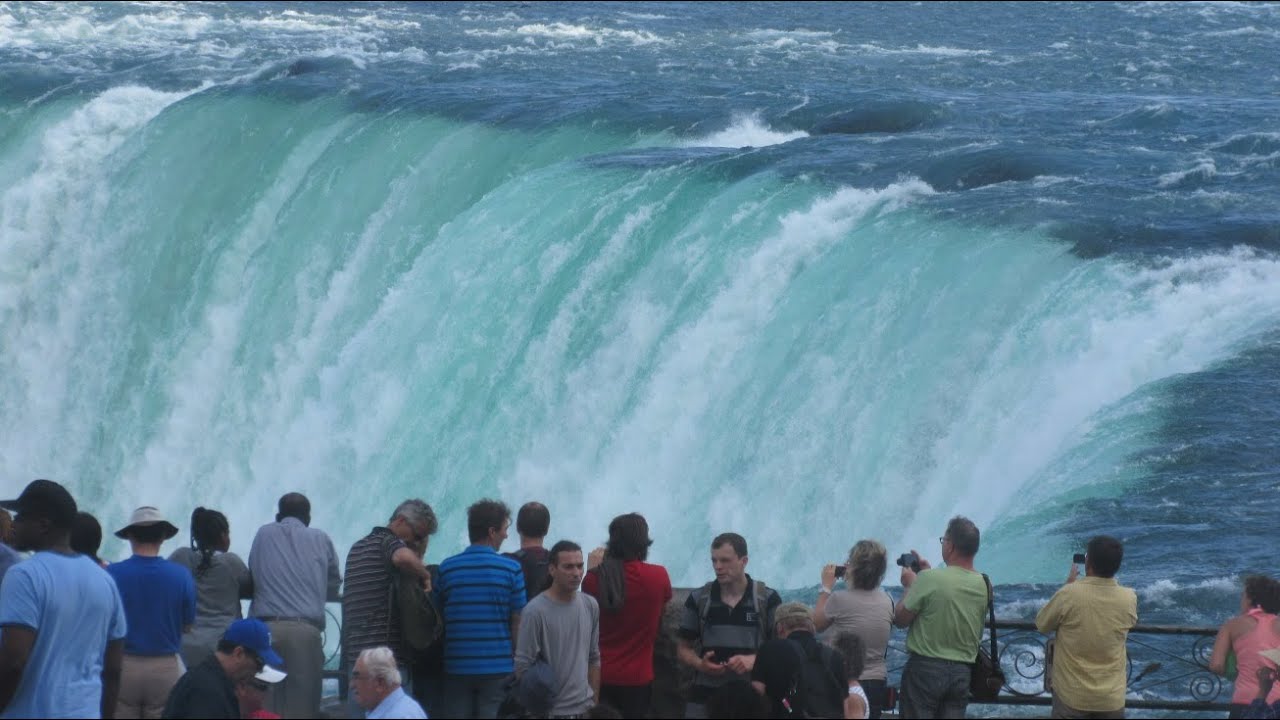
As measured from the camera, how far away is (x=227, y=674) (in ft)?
25.4

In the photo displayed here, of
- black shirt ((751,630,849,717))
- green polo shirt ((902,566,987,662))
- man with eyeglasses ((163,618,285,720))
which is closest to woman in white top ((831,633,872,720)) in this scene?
black shirt ((751,630,849,717))

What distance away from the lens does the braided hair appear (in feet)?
29.5

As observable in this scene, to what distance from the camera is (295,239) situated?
22141 mm

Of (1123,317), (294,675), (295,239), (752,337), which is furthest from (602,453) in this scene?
(294,675)

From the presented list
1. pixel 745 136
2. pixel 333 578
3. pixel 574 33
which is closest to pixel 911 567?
pixel 333 578

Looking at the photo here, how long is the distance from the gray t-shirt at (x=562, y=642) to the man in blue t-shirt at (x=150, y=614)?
4.88 feet

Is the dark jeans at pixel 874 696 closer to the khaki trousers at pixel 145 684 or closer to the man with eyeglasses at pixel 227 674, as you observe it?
the man with eyeglasses at pixel 227 674

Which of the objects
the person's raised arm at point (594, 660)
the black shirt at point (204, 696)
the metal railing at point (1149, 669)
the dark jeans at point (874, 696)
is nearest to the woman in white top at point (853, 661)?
the dark jeans at point (874, 696)

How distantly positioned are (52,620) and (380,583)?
1.78 metres

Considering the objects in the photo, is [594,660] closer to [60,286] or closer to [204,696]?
[204,696]

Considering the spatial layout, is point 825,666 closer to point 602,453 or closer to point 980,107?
point 602,453

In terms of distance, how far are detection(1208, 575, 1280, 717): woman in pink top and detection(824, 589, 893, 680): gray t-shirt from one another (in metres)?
1.60

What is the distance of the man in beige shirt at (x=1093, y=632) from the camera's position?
888cm

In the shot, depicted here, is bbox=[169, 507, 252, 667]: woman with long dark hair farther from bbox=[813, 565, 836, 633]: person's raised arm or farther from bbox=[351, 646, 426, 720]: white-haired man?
bbox=[813, 565, 836, 633]: person's raised arm
